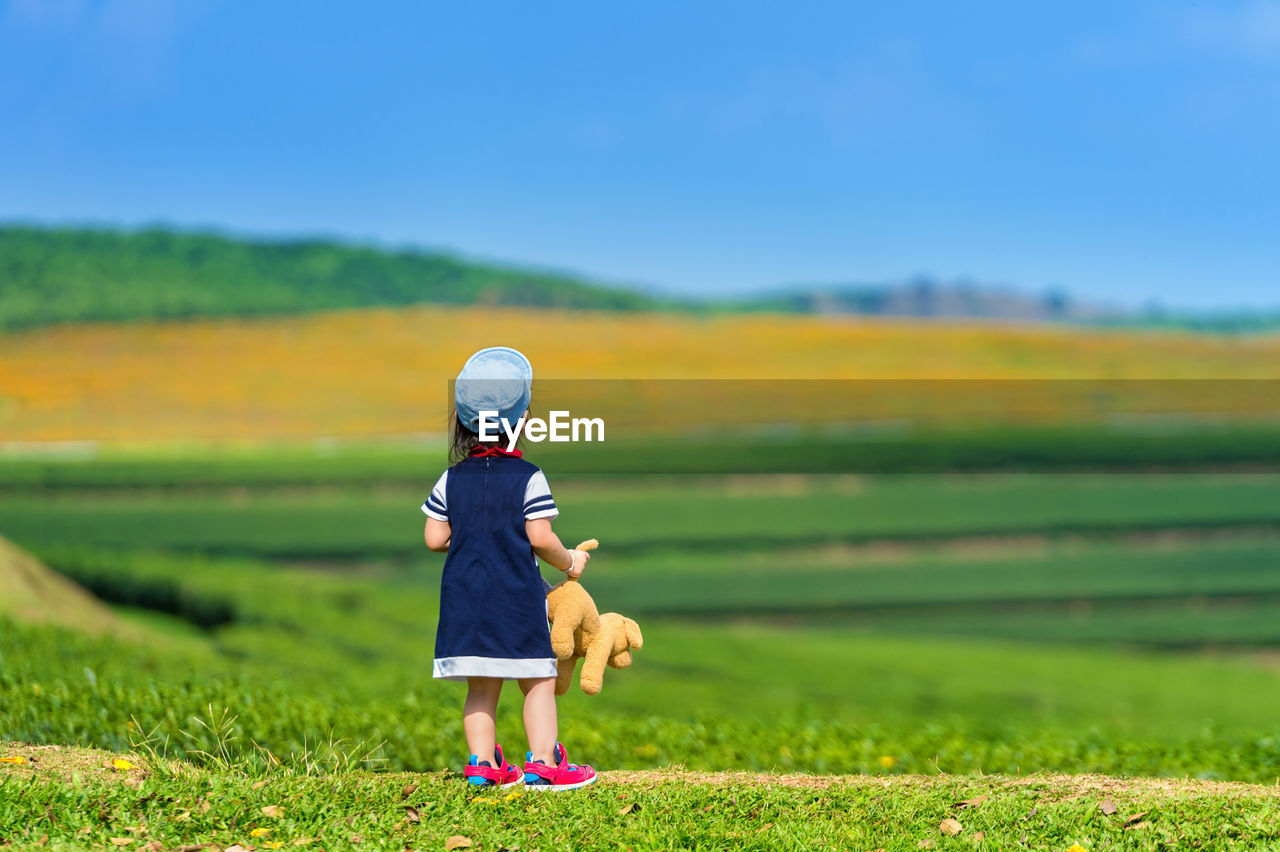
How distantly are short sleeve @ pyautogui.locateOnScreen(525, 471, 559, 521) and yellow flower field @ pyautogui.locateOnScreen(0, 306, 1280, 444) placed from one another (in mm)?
15675

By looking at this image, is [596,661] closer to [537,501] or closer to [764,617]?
[537,501]

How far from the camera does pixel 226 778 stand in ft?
11.7

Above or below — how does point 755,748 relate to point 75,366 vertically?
below

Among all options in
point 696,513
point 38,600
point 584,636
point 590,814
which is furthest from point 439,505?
point 696,513

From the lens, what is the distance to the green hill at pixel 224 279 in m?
26.6

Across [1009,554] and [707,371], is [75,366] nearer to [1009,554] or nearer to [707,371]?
[707,371]

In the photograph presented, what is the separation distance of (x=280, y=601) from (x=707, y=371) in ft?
51.8

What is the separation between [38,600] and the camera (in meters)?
8.30

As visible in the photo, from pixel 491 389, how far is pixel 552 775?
1.24 metres

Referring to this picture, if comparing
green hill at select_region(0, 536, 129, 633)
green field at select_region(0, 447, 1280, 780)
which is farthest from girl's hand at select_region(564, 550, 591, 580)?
green hill at select_region(0, 536, 129, 633)

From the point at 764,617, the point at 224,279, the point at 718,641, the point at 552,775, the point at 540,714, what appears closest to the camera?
the point at 540,714

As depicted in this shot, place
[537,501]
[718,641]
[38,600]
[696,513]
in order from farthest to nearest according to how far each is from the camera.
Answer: [696,513] → [718,641] → [38,600] → [537,501]

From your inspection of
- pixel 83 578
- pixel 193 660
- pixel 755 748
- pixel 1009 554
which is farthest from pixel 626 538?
pixel 755 748

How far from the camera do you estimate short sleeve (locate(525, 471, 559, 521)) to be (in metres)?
3.31
